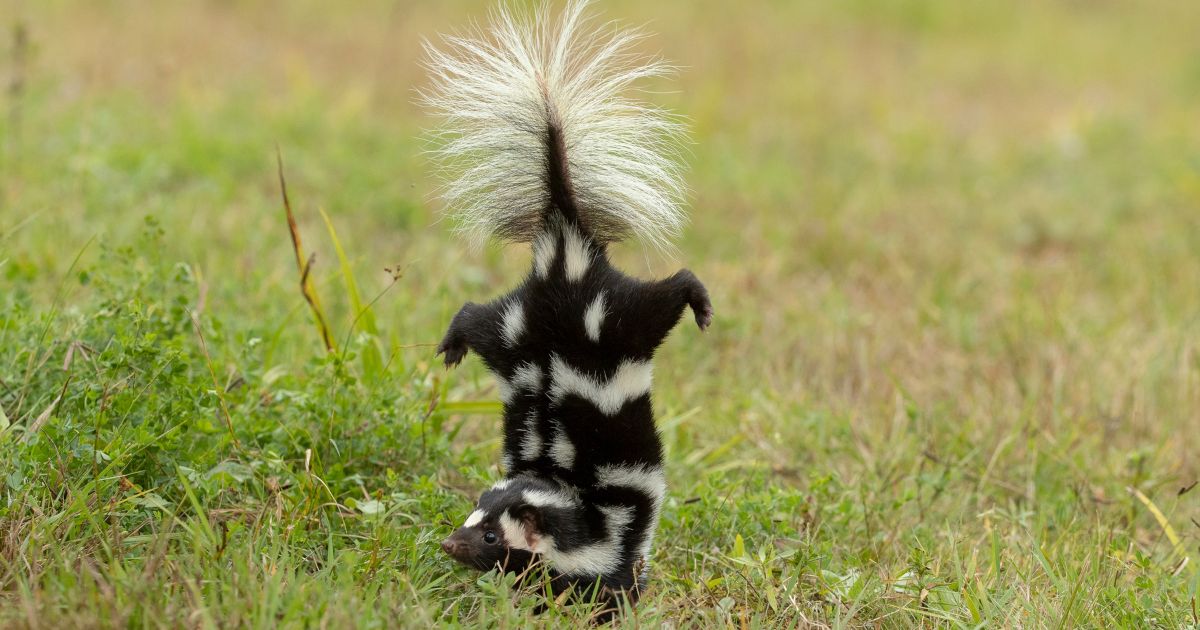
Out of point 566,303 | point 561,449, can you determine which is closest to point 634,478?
point 561,449

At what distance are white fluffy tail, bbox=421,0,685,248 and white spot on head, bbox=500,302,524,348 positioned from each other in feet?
0.91

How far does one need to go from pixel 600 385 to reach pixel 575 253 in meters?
0.41

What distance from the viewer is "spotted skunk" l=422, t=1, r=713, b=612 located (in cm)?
326

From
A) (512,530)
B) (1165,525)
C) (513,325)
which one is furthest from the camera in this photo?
(1165,525)

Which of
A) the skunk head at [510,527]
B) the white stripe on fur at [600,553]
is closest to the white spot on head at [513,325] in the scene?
the skunk head at [510,527]

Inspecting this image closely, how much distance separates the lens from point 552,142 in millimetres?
3418

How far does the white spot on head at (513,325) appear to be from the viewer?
3.33 meters

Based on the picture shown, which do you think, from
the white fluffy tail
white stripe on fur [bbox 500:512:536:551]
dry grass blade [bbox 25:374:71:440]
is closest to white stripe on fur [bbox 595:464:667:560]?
white stripe on fur [bbox 500:512:536:551]

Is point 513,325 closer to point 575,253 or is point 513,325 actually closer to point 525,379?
point 525,379

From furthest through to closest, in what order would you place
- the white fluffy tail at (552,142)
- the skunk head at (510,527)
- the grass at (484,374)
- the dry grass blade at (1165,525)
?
1. the dry grass blade at (1165,525)
2. the white fluffy tail at (552,142)
3. the grass at (484,374)
4. the skunk head at (510,527)

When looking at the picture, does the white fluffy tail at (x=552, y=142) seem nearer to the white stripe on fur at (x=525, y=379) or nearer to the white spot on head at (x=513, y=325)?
the white spot on head at (x=513, y=325)

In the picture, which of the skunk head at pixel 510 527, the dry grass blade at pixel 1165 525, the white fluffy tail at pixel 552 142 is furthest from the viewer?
the dry grass blade at pixel 1165 525

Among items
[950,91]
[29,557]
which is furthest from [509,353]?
[950,91]

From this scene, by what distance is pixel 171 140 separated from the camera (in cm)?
779
